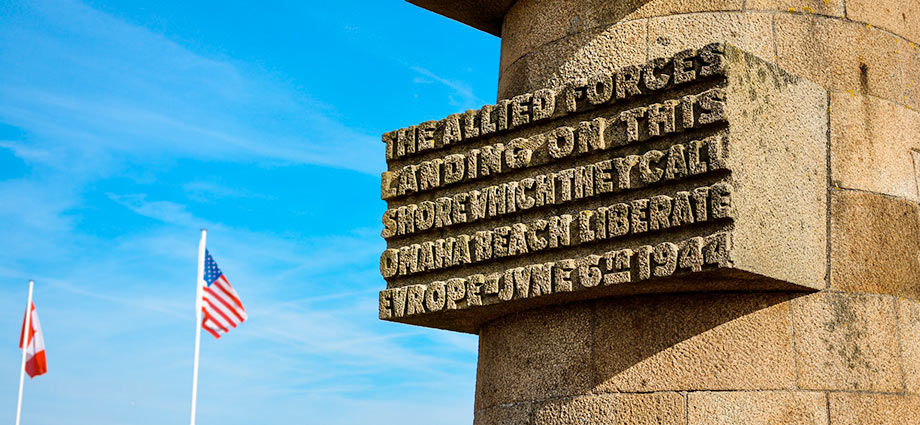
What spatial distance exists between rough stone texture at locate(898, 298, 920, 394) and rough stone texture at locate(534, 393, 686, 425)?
1716mm

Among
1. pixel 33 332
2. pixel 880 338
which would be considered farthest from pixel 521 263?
pixel 33 332

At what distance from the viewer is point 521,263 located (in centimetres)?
755

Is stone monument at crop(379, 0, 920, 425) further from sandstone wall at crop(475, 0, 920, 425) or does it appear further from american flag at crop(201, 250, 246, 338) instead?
american flag at crop(201, 250, 246, 338)

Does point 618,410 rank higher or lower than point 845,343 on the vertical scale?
lower

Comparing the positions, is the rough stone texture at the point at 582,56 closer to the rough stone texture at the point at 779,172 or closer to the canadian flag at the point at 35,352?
the rough stone texture at the point at 779,172

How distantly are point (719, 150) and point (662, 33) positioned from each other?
161 cm

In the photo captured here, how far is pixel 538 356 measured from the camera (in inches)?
304

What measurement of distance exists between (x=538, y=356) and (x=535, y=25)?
112 inches

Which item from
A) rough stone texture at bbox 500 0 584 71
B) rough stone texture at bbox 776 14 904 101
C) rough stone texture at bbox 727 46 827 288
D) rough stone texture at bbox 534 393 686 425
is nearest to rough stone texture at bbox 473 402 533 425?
rough stone texture at bbox 534 393 686 425

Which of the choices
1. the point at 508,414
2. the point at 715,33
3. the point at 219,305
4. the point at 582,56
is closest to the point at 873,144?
the point at 715,33

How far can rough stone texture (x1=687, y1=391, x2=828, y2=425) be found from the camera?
6.77 metres

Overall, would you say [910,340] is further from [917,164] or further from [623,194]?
[623,194]

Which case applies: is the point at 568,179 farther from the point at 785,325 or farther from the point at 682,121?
the point at 785,325

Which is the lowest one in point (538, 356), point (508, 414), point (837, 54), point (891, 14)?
point (508, 414)
